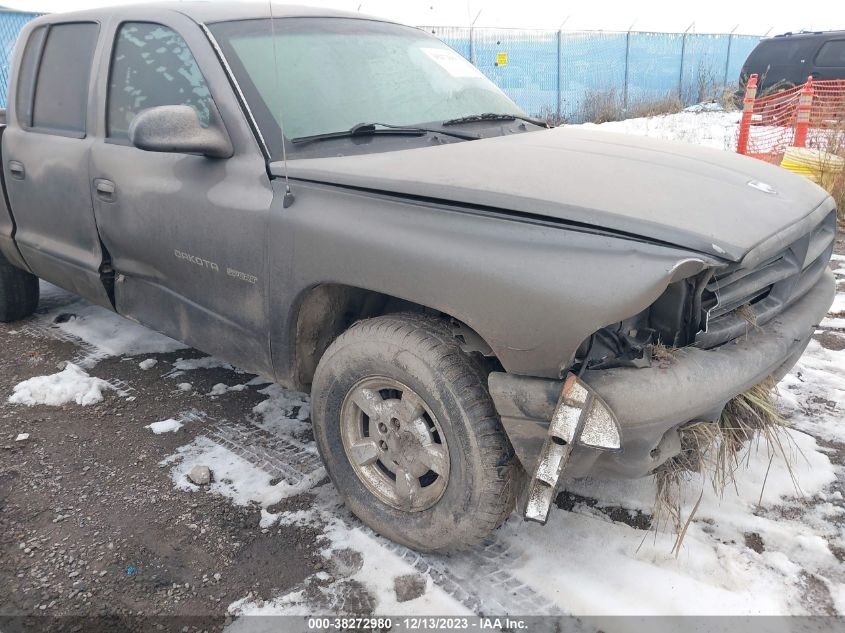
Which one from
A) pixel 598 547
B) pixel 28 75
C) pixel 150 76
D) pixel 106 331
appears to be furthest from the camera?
pixel 106 331

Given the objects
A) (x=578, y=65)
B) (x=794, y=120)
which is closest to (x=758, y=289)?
(x=794, y=120)

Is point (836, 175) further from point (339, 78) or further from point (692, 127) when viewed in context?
point (692, 127)

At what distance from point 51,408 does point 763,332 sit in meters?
3.39

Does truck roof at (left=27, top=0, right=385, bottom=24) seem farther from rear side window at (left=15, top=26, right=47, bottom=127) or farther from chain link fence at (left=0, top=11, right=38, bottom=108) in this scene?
chain link fence at (left=0, top=11, right=38, bottom=108)

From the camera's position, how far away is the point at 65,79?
3.36 metres

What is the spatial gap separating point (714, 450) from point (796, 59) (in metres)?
13.8

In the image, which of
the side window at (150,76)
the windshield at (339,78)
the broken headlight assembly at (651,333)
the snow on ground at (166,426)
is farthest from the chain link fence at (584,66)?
the broken headlight assembly at (651,333)

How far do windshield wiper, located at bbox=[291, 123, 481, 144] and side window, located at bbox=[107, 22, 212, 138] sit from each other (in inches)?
18.1

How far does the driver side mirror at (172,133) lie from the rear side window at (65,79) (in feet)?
3.78

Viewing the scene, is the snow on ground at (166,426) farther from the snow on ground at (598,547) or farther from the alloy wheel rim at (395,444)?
the alloy wheel rim at (395,444)

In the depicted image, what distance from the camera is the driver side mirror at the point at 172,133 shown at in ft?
7.44

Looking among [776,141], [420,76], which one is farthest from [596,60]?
[420,76]

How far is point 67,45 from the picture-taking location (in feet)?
11.1

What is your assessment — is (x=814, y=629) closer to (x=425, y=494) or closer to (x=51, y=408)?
(x=425, y=494)
